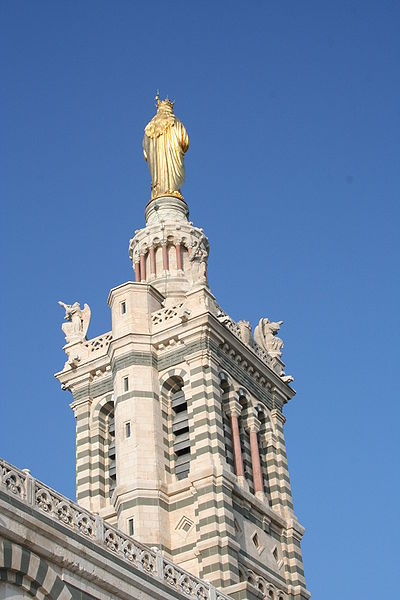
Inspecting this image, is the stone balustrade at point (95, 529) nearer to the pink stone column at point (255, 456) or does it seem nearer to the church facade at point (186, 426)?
the church facade at point (186, 426)

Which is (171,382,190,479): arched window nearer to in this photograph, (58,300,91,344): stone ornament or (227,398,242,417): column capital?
(227,398,242,417): column capital

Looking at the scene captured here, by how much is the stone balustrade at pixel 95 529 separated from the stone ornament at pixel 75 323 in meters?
21.4

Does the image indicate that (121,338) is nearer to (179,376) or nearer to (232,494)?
(179,376)

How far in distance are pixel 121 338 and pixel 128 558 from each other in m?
20.1

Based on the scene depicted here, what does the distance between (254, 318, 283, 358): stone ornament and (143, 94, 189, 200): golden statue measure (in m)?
7.36

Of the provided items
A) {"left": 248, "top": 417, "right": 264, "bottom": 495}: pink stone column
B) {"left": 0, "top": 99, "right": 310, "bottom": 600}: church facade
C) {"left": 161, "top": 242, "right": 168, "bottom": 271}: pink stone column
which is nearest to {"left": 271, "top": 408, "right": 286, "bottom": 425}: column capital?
{"left": 0, "top": 99, "right": 310, "bottom": 600}: church facade

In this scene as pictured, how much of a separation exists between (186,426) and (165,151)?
1554cm

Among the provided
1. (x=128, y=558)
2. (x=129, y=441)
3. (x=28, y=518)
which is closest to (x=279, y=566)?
(x=129, y=441)

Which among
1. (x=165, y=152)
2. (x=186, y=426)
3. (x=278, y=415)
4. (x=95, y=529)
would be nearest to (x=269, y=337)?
(x=278, y=415)

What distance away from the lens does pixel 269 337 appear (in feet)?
161

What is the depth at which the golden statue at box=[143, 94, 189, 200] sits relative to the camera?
53.8m

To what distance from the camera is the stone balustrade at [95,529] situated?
75.9ft

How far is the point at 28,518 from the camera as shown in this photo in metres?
22.8

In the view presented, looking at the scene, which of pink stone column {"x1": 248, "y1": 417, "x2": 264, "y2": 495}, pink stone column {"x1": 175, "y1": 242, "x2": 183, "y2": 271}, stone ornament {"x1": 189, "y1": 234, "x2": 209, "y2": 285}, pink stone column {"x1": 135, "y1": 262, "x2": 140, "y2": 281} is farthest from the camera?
pink stone column {"x1": 135, "y1": 262, "x2": 140, "y2": 281}
